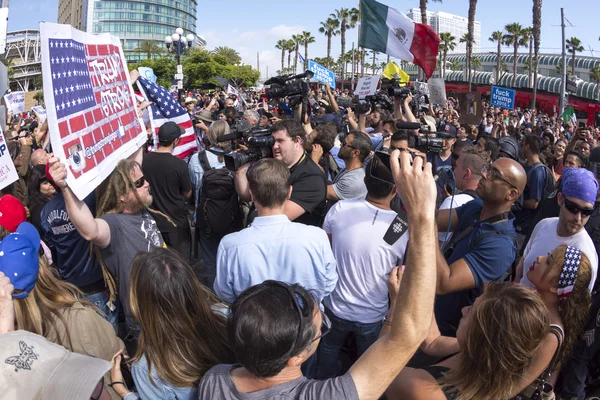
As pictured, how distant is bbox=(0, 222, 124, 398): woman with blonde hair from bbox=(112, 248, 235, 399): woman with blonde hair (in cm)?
21

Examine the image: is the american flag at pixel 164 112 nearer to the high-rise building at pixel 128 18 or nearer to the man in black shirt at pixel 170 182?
the man in black shirt at pixel 170 182

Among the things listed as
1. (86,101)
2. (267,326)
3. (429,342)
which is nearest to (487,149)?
(429,342)

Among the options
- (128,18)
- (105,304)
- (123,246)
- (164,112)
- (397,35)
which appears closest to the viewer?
(123,246)

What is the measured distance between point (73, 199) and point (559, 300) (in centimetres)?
271

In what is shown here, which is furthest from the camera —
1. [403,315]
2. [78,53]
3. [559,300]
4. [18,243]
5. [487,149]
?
[487,149]

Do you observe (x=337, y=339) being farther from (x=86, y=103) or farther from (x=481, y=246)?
(x=86, y=103)

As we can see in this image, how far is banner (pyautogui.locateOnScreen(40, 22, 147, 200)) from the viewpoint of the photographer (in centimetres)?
246

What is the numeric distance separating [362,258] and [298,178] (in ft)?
3.63

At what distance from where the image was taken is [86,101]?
2.90m

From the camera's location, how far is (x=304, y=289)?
1776 millimetres

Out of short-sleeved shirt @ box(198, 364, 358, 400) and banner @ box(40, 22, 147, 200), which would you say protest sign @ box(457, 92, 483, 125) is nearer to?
banner @ box(40, 22, 147, 200)

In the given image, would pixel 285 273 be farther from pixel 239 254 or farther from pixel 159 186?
pixel 159 186

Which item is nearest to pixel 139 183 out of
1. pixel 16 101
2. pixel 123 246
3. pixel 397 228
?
pixel 123 246

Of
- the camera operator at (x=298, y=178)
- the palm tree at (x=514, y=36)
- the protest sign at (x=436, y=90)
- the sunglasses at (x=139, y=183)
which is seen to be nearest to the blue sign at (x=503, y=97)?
the protest sign at (x=436, y=90)
